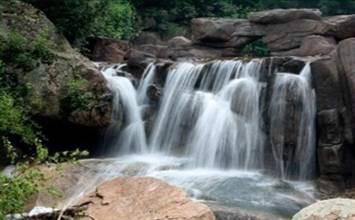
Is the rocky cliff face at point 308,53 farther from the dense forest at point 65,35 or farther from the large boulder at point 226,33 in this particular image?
the dense forest at point 65,35

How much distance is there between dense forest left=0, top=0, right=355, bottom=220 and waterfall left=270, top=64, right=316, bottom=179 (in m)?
3.75

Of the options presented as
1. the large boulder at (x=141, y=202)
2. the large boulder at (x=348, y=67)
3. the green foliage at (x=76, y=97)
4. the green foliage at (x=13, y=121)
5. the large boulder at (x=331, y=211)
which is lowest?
the large boulder at (x=141, y=202)

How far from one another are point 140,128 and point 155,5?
10543mm

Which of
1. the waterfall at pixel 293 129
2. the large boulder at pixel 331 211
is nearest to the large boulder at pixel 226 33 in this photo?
the waterfall at pixel 293 129

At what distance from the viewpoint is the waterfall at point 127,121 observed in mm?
11375

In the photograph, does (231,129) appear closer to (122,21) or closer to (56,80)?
(56,80)

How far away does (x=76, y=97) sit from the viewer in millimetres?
10289

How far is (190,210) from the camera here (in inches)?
227

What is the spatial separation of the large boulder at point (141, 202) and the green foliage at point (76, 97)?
4.05 m

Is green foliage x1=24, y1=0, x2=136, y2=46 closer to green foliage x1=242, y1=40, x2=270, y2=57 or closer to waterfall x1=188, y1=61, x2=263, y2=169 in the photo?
waterfall x1=188, y1=61, x2=263, y2=169

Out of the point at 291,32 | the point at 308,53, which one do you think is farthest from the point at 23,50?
the point at 291,32

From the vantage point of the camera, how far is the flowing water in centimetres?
961

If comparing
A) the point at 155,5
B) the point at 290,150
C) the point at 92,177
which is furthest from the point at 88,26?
the point at 155,5

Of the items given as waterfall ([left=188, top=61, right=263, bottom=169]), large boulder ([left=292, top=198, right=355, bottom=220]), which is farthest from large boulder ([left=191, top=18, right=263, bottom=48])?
large boulder ([left=292, top=198, right=355, bottom=220])
